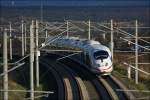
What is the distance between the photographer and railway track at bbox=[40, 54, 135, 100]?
4497 cm

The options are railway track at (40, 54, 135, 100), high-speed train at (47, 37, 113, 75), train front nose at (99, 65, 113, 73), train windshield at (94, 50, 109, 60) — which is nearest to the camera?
railway track at (40, 54, 135, 100)

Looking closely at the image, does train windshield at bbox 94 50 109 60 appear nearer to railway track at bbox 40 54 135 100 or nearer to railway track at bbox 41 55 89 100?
railway track at bbox 40 54 135 100

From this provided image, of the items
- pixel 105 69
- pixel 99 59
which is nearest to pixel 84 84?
pixel 105 69

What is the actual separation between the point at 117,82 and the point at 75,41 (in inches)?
569

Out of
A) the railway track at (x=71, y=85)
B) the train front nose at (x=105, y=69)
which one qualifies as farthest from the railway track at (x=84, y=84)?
the train front nose at (x=105, y=69)

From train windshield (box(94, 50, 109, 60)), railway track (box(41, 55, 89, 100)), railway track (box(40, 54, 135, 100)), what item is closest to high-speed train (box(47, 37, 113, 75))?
train windshield (box(94, 50, 109, 60))

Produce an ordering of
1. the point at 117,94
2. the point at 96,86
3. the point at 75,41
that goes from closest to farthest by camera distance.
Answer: the point at 117,94, the point at 96,86, the point at 75,41

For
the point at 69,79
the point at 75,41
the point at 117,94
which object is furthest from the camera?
the point at 75,41

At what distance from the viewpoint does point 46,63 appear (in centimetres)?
6594

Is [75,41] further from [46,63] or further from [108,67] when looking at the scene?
Answer: [108,67]

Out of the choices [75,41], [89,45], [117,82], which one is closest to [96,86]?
[117,82]

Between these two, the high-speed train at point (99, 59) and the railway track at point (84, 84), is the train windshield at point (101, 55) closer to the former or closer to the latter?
the high-speed train at point (99, 59)

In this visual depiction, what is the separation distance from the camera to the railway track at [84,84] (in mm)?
44969

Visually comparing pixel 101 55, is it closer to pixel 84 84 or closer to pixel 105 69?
pixel 105 69
